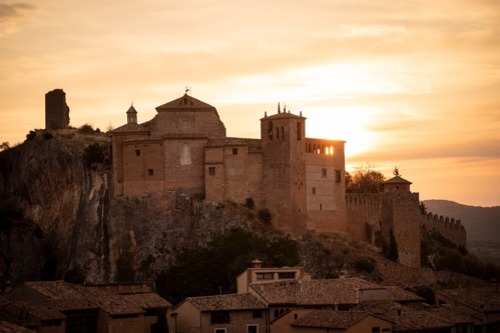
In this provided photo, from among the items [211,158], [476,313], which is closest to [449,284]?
[476,313]

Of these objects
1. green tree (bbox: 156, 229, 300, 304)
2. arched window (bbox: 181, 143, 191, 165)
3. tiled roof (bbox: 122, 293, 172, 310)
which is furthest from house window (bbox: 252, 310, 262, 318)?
arched window (bbox: 181, 143, 191, 165)

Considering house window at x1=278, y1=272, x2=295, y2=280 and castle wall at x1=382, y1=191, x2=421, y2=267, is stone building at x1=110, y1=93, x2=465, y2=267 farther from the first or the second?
house window at x1=278, y1=272, x2=295, y2=280

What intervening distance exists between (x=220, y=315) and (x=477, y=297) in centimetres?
1849

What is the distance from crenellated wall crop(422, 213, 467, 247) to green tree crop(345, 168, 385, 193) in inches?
198

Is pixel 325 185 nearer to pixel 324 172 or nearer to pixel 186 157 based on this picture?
pixel 324 172

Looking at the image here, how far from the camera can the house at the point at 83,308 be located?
68.7m

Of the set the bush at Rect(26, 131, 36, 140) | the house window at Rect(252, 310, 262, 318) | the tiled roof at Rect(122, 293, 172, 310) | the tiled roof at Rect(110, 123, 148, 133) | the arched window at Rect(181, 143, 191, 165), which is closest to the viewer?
the tiled roof at Rect(122, 293, 172, 310)

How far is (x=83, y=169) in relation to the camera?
97.1 metres

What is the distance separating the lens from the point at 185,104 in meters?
94.8

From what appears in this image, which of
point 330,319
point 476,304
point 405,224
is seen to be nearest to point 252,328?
point 330,319

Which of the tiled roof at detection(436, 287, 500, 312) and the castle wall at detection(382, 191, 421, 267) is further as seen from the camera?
the castle wall at detection(382, 191, 421, 267)

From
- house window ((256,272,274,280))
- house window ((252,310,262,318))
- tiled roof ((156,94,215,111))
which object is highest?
tiled roof ((156,94,215,111))

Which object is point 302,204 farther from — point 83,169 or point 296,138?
point 83,169

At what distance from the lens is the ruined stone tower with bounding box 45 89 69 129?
107 metres
